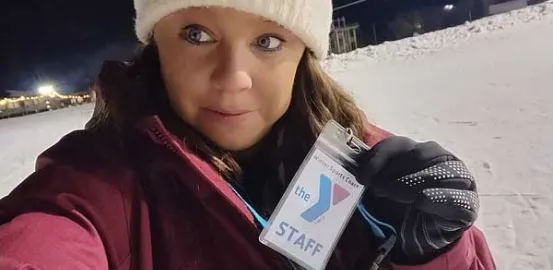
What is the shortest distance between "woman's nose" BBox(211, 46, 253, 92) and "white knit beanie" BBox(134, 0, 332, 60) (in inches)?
1.8

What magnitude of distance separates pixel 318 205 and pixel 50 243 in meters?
0.29

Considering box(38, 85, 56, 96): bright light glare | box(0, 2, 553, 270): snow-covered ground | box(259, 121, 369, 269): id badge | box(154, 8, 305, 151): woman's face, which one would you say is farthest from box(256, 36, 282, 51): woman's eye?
box(38, 85, 56, 96): bright light glare

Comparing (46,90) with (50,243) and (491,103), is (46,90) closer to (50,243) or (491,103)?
(491,103)

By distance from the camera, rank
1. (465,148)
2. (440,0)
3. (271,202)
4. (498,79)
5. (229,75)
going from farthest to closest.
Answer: (440,0), (498,79), (465,148), (271,202), (229,75)

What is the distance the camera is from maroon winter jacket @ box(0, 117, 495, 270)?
2.10 feet

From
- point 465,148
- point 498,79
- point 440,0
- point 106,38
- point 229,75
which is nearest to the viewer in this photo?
point 229,75

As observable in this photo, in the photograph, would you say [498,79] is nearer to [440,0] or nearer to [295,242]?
[440,0]

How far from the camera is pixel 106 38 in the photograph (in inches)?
151

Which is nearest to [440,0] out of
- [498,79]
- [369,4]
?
[369,4]

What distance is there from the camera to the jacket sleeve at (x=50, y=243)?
0.54 m

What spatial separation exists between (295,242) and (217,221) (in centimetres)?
9

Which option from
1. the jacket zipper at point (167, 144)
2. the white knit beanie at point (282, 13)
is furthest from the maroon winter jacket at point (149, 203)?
the white knit beanie at point (282, 13)

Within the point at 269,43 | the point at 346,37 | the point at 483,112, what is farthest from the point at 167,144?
the point at 346,37

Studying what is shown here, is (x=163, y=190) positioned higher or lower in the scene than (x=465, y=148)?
higher
